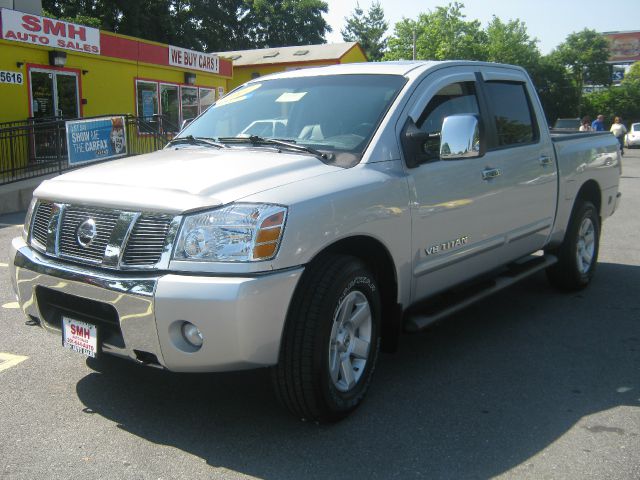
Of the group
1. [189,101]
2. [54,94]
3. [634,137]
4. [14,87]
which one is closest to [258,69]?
[189,101]

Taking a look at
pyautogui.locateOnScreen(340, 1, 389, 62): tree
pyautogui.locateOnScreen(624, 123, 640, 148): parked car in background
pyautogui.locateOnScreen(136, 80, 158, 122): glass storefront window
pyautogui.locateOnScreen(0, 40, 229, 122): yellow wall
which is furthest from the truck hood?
pyautogui.locateOnScreen(340, 1, 389, 62): tree

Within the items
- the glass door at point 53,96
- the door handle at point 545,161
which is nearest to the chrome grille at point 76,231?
the door handle at point 545,161

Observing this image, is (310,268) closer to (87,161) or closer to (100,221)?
(100,221)

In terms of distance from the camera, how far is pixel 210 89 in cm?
2569

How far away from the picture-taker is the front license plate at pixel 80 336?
324 centimetres

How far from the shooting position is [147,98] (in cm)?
2180

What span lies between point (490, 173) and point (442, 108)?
558 mm

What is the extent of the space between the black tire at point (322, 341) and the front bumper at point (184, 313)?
12 centimetres

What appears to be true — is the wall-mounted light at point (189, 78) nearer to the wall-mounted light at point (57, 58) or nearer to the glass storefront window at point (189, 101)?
the glass storefront window at point (189, 101)

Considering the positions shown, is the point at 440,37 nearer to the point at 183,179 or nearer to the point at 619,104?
the point at 619,104

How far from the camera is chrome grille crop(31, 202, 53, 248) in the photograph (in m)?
3.54

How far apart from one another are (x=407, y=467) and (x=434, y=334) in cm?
203

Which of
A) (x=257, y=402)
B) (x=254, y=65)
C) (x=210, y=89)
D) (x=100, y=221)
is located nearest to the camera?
(x=100, y=221)

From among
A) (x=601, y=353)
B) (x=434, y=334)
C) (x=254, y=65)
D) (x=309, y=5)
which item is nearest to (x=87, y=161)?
(x=434, y=334)
